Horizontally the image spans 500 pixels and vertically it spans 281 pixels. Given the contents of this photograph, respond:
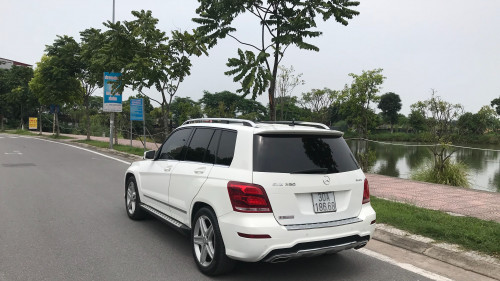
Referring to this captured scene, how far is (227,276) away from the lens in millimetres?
3990

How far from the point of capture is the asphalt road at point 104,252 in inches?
159

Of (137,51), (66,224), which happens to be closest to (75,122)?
(137,51)

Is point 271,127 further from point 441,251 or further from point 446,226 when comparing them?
point 446,226

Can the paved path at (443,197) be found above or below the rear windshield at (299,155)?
below

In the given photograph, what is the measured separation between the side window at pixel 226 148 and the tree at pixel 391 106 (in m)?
91.6

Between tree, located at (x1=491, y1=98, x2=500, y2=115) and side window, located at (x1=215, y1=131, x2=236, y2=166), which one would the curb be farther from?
tree, located at (x1=491, y1=98, x2=500, y2=115)

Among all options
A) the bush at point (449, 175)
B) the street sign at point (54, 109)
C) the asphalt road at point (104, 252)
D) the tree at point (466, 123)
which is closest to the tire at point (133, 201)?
the asphalt road at point (104, 252)

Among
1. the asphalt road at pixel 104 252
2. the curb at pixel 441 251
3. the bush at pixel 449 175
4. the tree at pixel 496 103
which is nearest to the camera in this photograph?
the asphalt road at pixel 104 252

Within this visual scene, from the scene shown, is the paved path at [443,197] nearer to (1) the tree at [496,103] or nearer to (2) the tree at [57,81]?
(2) the tree at [57,81]

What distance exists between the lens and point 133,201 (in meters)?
6.36

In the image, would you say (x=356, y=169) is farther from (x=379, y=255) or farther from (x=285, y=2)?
(x=285, y=2)

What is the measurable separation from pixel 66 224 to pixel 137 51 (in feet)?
38.3

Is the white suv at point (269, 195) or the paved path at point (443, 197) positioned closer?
the white suv at point (269, 195)

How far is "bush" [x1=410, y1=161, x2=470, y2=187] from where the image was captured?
11.5 metres
